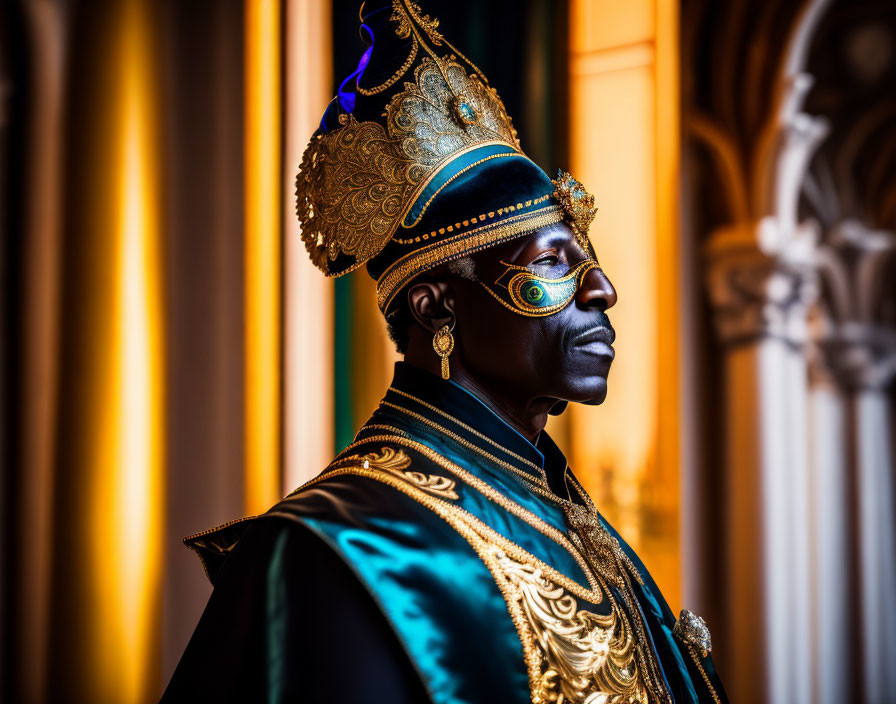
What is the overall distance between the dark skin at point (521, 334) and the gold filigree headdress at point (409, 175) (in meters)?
0.04

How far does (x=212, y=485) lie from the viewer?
9.10ft

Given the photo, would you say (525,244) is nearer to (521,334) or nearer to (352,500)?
(521,334)

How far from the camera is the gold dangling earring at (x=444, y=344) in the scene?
171 centimetres

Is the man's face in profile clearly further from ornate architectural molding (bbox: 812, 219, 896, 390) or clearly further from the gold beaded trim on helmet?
ornate architectural molding (bbox: 812, 219, 896, 390)

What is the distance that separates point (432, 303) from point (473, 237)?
135mm

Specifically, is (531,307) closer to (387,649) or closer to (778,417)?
(387,649)

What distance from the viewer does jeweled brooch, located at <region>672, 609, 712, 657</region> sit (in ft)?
5.92

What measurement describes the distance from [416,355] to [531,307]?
23 cm

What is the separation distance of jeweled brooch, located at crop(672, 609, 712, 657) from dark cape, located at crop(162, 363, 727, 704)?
59 millimetres

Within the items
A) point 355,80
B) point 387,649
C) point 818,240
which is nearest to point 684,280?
point 818,240

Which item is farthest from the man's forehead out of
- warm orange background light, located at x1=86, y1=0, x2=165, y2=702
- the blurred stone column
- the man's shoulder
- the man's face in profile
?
the blurred stone column

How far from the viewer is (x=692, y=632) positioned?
1.81 m

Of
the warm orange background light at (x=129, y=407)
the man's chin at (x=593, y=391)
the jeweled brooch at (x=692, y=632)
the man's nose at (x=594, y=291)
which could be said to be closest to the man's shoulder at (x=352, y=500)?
the man's chin at (x=593, y=391)

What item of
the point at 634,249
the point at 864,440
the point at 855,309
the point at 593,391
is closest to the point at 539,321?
the point at 593,391
